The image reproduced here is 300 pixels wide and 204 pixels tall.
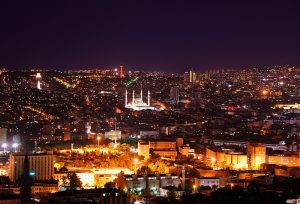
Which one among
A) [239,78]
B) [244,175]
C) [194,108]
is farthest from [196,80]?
[244,175]

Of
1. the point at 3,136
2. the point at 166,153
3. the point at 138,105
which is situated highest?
the point at 138,105

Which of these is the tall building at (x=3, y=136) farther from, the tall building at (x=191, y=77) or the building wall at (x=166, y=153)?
the tall building at (x=191, y=77)

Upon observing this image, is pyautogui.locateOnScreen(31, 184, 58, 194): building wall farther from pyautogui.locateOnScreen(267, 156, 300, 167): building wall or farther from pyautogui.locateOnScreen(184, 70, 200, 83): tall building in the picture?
pyautogui.locateOnScreen(184, 70, 200, 83): tall building

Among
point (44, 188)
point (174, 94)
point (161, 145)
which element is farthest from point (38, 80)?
point (44, 188)

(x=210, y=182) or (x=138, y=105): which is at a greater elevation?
(x=138, y=105)

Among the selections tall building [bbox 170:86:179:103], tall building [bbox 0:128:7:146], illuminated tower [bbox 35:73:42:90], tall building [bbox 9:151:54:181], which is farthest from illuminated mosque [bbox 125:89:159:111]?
tall building [bbox 9:151:54:181]

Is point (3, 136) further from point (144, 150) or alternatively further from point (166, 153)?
point (166, 153)
